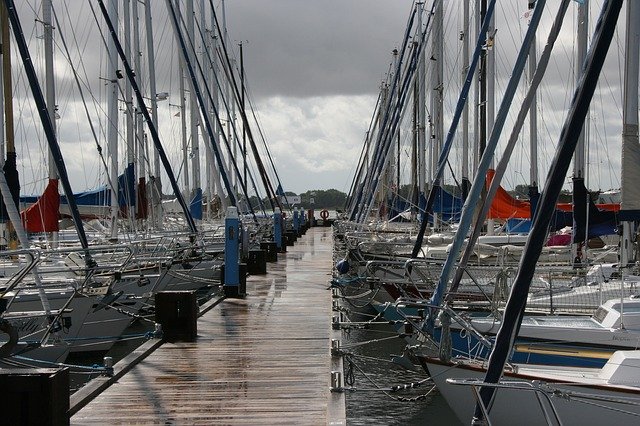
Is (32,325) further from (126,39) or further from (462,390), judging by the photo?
(126,39)

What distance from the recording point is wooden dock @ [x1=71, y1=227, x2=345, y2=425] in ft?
31.7

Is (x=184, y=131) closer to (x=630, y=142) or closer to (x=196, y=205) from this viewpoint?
(x=196, y=205)

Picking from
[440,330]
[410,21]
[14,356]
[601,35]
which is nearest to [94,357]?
[14,356]

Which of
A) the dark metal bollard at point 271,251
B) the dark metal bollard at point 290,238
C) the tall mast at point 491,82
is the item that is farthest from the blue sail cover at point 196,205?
the tall mast at point 491,82

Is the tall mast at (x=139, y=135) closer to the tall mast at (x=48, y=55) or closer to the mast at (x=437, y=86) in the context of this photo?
the tall mast at (x=48, y=55)

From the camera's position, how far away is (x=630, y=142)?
1511cm

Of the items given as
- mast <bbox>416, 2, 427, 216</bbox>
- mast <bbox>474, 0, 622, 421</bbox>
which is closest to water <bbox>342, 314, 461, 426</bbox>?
mast <bbox>474, 0, 622, 421</bbox>

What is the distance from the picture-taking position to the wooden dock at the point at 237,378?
31.7 ft

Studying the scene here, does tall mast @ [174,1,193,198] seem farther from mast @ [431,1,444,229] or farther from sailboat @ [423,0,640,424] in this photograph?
sailboat @ [423,0,640,424]

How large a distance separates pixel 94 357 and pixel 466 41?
17.2 m

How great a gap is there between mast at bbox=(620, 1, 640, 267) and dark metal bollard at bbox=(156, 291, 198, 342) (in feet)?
23.5

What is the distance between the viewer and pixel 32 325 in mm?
15250

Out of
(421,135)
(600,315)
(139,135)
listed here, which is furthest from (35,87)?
(421,135)

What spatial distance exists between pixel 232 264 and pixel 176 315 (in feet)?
20.7
